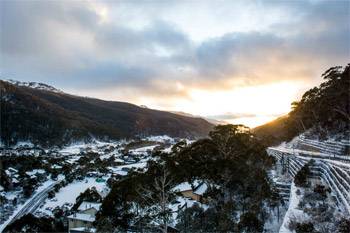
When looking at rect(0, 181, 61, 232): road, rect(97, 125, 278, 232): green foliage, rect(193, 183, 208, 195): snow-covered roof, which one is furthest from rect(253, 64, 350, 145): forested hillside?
rect(0, 181, 61, 232): road

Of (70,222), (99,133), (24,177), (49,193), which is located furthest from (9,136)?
(70,222)

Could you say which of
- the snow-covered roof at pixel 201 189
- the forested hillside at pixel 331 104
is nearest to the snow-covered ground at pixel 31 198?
the snow-covered roof at pixel 201 189

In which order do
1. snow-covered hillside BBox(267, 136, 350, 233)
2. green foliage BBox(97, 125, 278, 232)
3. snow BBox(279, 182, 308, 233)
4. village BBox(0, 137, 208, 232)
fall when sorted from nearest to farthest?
snow BBox(279, 182, 308, 233) → snow-covered hillside BBox(267, 136, 350, 233) → green foliage BBox(97, 125, 278, 232) → village BBox(0, 137, 208, 232)

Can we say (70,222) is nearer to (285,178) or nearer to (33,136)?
(285,178)

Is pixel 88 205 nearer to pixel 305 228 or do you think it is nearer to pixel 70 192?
pixel 70 192

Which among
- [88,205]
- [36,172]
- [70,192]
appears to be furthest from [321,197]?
[36,172]

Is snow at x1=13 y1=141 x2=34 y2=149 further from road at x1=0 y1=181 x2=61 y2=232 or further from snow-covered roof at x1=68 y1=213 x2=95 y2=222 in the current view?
snow-covered roof at x1=68 y1=213 x2=95 y2=222
